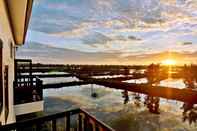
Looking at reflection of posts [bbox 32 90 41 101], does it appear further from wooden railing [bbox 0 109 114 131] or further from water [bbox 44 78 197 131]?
water [bbox 44 78 197 131]

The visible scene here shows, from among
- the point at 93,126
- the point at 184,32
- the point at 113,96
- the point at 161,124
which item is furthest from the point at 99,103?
the point at 93,126

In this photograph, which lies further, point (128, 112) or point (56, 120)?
point (128, 112)

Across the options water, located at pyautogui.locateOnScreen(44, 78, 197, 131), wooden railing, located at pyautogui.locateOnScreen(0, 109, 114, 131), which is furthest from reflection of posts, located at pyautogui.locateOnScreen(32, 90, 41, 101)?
water, located at pyautogui.locateOnScreen(44, 78, 197, 131)

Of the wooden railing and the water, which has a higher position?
the wooden railing

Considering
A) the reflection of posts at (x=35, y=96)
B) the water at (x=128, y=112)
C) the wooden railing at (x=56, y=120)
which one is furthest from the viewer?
the water at (x=128, y=112)

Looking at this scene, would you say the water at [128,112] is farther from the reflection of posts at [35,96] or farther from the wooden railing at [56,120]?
the wooden railing at [56,120]

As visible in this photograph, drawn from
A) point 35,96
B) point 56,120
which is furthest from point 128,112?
point 56,120

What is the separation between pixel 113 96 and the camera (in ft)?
76.1

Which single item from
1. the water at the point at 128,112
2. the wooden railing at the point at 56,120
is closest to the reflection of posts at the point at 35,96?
the wooden railing at the point at 56,120

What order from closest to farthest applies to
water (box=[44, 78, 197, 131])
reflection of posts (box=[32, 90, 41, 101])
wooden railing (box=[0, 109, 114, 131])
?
wooden railing (box=[0, 109, 114, 131])
reflection of posts (box=[32, 90, 41, 101])
water (box=[44, 78, 197, 131])

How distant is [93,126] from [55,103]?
18707 mm

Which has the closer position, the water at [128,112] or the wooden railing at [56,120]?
the wooden railing at [56,120]

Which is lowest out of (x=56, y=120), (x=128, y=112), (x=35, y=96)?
(x=128, y=112)

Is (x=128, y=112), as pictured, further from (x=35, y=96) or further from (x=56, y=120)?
(x=56, y=120)
